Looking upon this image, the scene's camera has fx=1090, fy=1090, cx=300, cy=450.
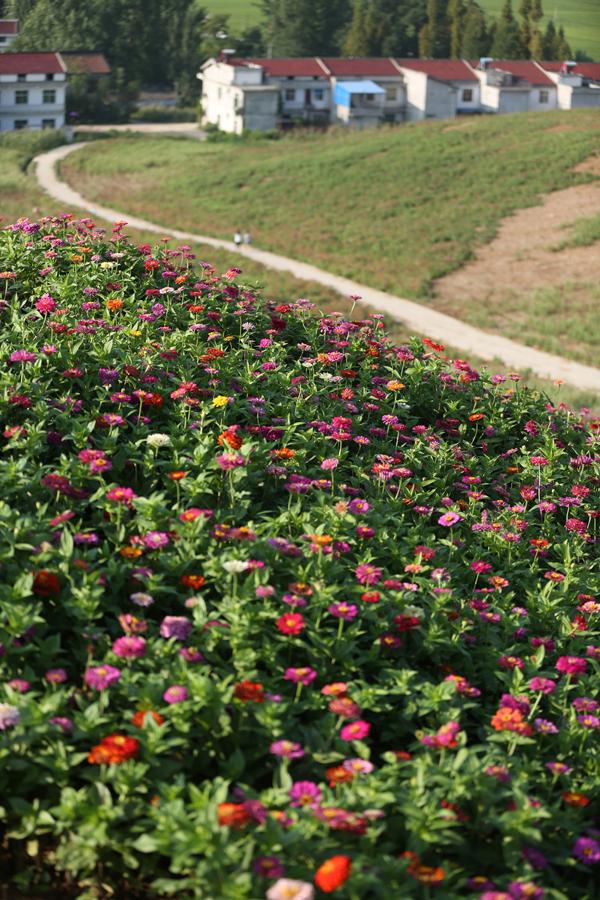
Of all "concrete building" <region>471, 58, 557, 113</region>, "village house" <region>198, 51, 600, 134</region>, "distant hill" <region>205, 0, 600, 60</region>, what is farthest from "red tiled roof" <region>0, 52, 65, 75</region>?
"distant hill" <region>205, 0, 600, 60</region>

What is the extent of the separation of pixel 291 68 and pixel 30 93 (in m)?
19.4

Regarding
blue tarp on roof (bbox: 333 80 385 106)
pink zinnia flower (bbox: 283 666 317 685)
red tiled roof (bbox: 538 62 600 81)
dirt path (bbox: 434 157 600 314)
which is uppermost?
red tiled roof (bbox: 538 62 600 81)

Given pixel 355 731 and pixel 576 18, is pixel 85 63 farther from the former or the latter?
pixel 355 731

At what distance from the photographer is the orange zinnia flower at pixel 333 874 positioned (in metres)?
3.44

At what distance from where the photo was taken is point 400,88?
82188 millimetres

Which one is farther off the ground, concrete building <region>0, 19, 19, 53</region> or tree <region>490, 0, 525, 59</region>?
tree <region>490, 0, 525, 59</region>

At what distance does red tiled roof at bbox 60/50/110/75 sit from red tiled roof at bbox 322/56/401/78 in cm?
1673

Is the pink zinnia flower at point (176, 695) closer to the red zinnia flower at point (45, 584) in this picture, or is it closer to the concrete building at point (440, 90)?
the red zinnia flower at point (45, 584)

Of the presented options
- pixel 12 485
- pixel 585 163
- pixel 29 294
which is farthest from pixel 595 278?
pixel 12 485

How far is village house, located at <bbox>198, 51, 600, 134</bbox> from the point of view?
79.6 meters

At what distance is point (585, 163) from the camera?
48.3m

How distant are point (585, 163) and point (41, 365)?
4544cm

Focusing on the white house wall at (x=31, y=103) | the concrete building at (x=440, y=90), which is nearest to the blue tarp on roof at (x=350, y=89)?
the concrete building at (x=440, y=90)

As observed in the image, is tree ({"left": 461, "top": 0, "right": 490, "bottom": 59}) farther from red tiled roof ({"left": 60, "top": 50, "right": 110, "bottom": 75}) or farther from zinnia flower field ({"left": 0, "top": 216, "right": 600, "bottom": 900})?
zinnia flower field ({"left": 0, "top": 216, "right": 600, "bottom": 900})
